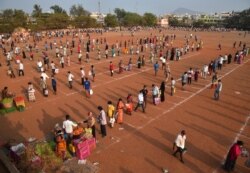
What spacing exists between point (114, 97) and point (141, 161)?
7162mm

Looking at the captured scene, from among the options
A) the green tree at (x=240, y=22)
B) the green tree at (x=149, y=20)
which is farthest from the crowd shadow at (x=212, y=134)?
the green tree at (x=149, y=20)

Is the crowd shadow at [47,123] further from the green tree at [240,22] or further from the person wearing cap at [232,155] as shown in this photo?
the green tree at [240,22]

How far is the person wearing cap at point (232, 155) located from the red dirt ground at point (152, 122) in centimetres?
39

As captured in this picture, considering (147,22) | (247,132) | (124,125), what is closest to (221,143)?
(247,132)

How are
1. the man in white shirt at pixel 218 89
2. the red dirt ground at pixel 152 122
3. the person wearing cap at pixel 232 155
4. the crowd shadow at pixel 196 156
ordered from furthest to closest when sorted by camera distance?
the man in white shirt at pixel 218 89 < the red dirt ground at pixel 152 122 < the crowd shadow at pixel 196 156 < the person wearing cap at pixel 232 155

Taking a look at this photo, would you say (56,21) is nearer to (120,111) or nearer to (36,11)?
(36,11)

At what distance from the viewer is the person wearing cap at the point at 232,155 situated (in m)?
8.19

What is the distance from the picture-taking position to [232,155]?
27.2 ft

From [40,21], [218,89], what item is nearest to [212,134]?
[218,89]

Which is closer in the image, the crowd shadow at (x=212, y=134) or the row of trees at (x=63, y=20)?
the crowd shadow at (x=212, y=134)

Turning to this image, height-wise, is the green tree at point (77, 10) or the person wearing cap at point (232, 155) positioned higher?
the green tree at point (77, 10)

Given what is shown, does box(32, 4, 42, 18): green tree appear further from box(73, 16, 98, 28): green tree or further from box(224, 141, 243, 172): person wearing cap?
box(224, 141, 243, 172): person wearing cap

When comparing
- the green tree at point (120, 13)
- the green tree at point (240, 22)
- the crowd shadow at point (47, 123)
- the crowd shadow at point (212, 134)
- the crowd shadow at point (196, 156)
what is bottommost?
the crowd shadow at point (196, 156)

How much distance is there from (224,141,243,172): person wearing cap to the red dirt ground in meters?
0.39
